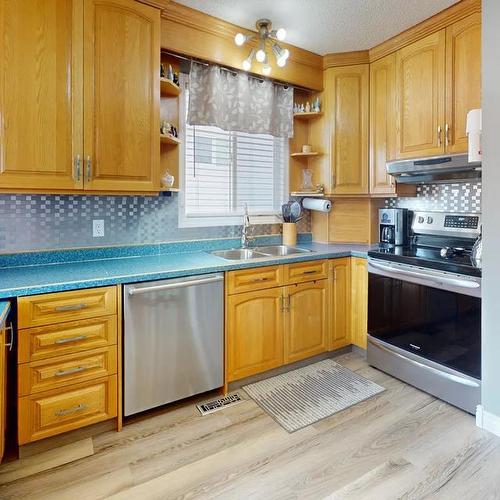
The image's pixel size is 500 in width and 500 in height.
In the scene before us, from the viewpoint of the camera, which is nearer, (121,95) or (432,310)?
(121,95)

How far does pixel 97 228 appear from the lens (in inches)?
93.6

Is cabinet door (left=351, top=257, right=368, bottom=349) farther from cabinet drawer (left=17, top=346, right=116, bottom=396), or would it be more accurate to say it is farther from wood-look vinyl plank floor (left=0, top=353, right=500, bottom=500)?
cabinet drawer (left=17, top=346, right=116, bottom=396)

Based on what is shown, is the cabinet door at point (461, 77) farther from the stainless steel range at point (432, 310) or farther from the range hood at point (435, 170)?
the stainless steel range at point (432, 310)

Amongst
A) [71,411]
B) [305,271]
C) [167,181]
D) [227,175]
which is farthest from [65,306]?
[227,175]

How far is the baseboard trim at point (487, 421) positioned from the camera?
1922mm

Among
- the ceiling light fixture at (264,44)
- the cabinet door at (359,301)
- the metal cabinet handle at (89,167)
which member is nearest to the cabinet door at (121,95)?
the metal cabinet handle at (89,167)

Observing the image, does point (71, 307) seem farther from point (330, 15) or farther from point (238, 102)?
point (330, 15)

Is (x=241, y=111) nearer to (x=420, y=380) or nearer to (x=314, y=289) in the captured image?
(x=314, y=289)

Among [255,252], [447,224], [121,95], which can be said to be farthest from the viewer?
[255,252]

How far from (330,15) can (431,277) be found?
190cm

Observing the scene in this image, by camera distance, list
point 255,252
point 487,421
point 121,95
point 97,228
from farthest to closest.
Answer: point 255,252 < point 97,228 < point 121,95 < point 487,421

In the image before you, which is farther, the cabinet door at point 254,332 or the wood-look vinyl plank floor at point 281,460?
the cabinet door at point 254,332

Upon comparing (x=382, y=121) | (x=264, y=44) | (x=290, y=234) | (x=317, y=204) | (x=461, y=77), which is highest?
(x=264, y=44)

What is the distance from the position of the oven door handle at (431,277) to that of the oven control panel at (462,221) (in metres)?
0.67
